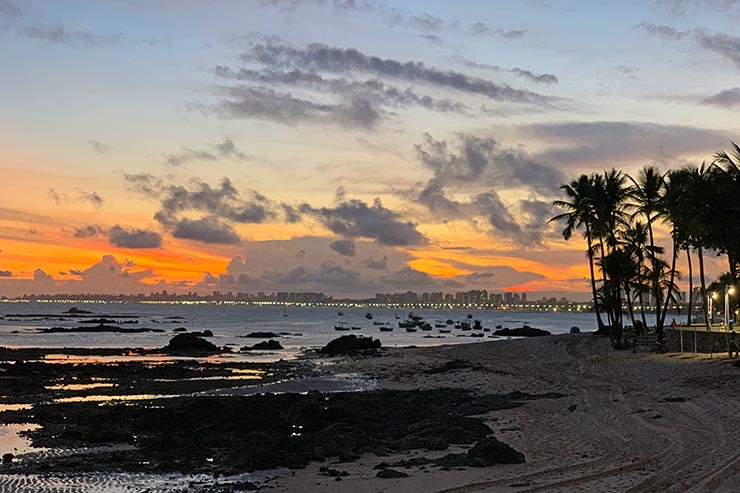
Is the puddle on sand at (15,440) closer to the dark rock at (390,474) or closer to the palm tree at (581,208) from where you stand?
the dark rock at (390,474)

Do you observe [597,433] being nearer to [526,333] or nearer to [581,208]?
[581,208]

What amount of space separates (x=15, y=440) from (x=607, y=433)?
16283mm

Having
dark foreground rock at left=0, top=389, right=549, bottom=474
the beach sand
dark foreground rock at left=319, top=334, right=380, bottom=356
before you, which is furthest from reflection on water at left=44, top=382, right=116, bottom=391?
dark foreground rock at left=319, top=334, right=380, bottom=356

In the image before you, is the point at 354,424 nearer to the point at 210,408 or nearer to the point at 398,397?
the point at 210,408

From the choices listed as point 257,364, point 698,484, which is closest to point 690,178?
point 257,364

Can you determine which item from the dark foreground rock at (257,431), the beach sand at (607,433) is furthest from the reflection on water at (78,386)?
the beach sand at (607,433)

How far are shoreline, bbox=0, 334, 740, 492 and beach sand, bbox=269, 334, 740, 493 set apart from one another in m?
0.03

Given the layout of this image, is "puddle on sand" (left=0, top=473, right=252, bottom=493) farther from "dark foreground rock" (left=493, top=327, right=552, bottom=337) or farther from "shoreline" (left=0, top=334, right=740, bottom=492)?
"dark foreground rock" (left=493, top=327, right=552, bottom=337)

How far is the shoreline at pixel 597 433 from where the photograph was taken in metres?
14.6

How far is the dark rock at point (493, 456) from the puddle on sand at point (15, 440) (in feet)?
38.4

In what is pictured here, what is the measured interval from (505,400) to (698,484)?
16053 millimetres

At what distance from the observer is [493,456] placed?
16.3 meters

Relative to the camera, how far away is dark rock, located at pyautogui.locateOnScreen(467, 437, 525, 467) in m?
16.3

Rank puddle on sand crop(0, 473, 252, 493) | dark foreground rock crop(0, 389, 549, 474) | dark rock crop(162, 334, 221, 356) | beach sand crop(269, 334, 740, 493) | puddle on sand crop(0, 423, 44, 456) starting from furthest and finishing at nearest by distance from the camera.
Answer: dark rock crop(162, 334, 221, 356), puddle on sand crop(0, 423, 44, 456), dark foreground rock crop(0, 389, 549, 474), puddle on sand crop(0, 473, 252, 493), beach sand crop(269, 334, 740, 493)
